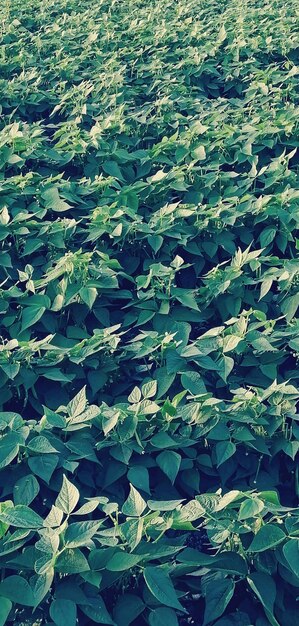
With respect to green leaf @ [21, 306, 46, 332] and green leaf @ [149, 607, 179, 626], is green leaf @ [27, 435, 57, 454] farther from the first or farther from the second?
green leaf @ [21, 306, 46, 332]

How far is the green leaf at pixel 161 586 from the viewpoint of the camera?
1332mm

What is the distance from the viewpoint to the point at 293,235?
2.68m

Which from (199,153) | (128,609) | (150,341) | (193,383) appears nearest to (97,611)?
(128,609)

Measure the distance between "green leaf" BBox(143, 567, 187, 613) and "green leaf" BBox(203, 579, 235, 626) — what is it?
0.28ft

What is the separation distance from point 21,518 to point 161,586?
0.90 ft

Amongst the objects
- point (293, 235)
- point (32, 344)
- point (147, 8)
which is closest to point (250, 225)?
point (293, 235)

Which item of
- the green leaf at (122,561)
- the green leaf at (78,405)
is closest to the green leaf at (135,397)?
the green leaf at (78,405)

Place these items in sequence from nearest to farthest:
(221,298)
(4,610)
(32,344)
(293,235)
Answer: (4,610) → (32,344) → (221,298) → (293,235)

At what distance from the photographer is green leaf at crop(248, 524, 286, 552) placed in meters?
1.39

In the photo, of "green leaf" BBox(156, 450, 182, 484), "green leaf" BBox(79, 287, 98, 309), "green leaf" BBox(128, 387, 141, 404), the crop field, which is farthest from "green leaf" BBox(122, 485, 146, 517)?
"green leaf" BBox(79, 287, 98, 309)

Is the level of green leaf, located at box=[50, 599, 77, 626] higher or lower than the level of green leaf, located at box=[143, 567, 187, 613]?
higher

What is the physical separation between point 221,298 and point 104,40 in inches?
98.0

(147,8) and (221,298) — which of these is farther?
(147,8)

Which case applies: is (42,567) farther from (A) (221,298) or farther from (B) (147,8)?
(B) (147,8)
